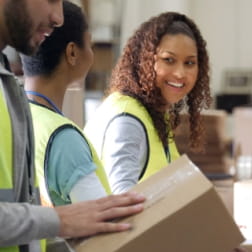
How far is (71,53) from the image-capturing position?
141cm

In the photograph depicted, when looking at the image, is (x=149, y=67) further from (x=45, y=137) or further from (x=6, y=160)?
(x=6, y=160)

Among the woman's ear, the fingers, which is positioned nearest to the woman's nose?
the woman's ear

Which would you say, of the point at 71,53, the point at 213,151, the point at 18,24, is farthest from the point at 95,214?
the point at 213,151

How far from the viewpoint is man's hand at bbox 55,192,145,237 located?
1040 millimetres

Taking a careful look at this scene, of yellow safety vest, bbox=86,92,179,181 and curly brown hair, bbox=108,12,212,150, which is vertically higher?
curly brown hair, bbox=108,12,212,150

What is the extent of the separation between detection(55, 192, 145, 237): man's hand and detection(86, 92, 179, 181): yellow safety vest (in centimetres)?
57

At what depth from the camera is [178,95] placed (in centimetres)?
193

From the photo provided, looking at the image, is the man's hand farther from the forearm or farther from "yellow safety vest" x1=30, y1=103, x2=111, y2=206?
"yellow safety vest" x1=30, y1=103, x2=111, y2=206

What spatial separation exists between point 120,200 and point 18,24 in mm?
368

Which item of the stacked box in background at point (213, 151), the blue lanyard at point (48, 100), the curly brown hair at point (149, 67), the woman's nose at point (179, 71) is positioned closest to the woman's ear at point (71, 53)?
the blue lanyard at point (48, 100)

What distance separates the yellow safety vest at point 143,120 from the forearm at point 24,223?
0.70m

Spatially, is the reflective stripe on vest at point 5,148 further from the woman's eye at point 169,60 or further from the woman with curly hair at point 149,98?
the woman's eye at point 169,60

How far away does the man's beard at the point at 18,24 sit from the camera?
1.03 m

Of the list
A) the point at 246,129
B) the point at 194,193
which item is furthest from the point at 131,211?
the point at 246,129
